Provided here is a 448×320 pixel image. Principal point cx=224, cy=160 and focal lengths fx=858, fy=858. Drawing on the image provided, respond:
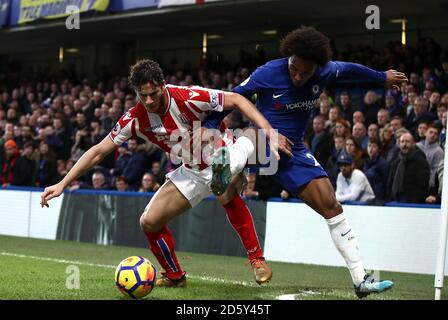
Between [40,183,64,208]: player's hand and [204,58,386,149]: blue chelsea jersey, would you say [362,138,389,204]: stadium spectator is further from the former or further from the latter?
[40,183,64,208]: player's hand

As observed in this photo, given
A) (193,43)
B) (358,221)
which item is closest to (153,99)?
(358,221)

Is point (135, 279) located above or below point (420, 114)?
below

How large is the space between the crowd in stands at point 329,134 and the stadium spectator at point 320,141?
2cm

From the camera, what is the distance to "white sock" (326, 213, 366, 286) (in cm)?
739

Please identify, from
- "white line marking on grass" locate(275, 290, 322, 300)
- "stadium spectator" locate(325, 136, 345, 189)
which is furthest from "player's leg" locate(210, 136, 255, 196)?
"stadium spectator" locate(325, 136, 345, 189)

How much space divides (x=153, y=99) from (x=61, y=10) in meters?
16.3

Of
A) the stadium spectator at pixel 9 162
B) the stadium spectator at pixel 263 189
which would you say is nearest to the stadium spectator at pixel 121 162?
the stadium spectator at pixel 9 162

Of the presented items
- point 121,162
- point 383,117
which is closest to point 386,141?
point 383,117

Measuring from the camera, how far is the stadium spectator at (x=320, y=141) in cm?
1411

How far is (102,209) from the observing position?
16375 millimetres

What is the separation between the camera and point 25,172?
19438 mm

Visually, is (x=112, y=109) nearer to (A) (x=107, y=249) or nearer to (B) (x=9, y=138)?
(B) (x=9, y=138)

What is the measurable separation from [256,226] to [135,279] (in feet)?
22.1

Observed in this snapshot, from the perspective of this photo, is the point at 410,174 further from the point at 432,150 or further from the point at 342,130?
the point at 342,130
